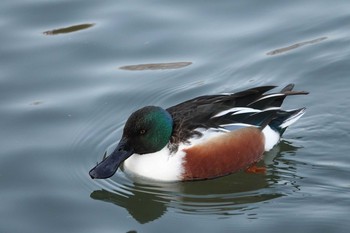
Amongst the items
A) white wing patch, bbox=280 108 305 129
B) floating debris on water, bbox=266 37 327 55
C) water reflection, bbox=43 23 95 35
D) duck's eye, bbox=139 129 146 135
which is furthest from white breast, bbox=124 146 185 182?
water reflection, bbox=43 23 95 35

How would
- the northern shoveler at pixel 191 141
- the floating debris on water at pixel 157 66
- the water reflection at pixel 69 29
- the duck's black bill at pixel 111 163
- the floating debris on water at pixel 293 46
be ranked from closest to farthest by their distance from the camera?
the duck's black bill at pixel 111 163, the northern shoveler at pixel 191 141, the floating debris on water at pixel 157 66, the floating debris on water at pixel 293 46, the water reflection at pixel 69 29

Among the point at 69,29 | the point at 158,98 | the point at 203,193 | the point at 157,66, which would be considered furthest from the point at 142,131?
the point at 69,29

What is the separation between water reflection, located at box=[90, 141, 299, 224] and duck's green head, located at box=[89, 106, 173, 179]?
214 millimetres

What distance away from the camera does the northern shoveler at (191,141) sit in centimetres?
828

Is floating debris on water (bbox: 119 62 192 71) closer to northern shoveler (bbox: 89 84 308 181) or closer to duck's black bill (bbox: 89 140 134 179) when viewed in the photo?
northern shoveler (bbox: 89 84 308 181)

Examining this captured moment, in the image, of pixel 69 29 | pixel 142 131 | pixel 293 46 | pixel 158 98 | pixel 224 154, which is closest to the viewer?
pixel 142 131

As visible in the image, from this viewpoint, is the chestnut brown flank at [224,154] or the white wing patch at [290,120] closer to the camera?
the chestnut brown flank at [224,154]

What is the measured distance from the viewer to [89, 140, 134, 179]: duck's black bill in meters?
8.12

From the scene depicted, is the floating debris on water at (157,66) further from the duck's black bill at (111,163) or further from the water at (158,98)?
the duck's black bill at (111,163)

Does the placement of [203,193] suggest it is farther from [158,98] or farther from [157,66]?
[157,66]

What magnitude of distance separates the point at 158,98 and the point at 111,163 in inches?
68.1

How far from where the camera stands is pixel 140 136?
8328 mm


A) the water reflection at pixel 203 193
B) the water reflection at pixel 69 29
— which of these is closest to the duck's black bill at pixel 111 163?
the water reflection at pixel 203 193

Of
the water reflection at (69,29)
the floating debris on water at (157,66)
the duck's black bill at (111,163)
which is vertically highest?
the water reflection at (69,29)
